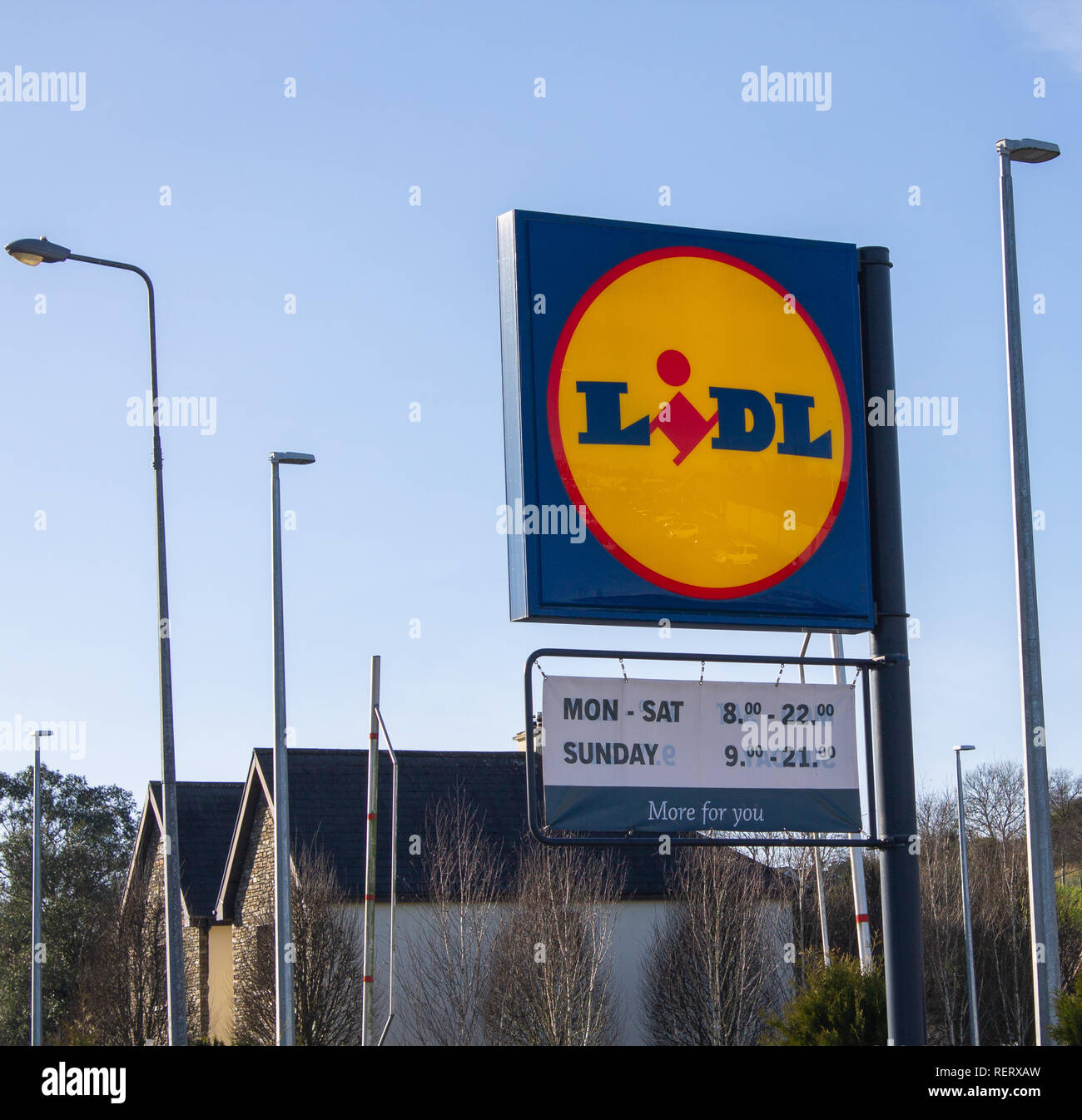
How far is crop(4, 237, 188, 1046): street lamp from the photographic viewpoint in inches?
627

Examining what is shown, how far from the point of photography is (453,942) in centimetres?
2834

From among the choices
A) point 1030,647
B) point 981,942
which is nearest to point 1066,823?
point 981,942

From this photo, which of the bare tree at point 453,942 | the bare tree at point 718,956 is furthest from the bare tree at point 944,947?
the bare tree at point 453,942

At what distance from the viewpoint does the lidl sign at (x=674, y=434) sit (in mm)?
6445

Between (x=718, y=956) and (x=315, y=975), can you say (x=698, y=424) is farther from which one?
(x=718, y=956)

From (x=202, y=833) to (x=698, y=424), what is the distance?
33019 mm

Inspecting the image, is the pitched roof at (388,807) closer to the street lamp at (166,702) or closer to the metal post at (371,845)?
the metal post at (371,845)

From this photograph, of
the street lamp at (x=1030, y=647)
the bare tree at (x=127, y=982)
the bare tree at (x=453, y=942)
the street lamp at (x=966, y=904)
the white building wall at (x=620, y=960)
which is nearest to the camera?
the street lamp at (x=1030, y=647)

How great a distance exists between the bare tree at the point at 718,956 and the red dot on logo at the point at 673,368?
23.9 metres

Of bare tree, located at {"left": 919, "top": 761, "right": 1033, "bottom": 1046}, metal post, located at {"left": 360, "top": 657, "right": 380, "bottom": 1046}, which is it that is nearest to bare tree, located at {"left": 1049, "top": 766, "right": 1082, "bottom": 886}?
bare tree, located at {"left": 919, "top": 761, "right": 1033, "bottom": 1046}

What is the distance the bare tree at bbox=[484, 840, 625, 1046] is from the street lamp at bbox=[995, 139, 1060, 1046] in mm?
14607

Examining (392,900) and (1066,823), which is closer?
(392,900)
